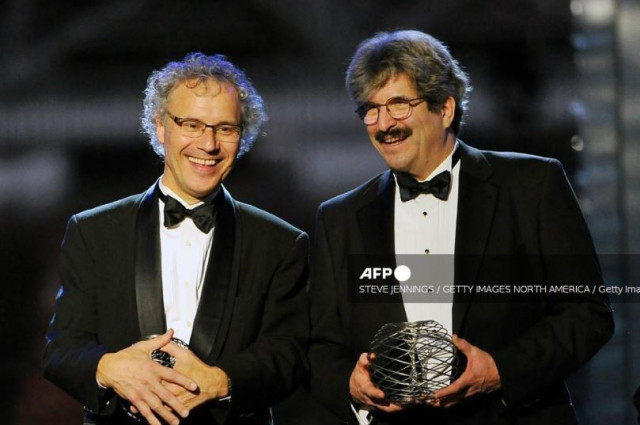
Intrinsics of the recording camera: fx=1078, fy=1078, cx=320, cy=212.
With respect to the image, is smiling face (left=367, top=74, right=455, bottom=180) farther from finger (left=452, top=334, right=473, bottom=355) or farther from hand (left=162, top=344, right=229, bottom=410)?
hand (left=162, top=344, right=229, bottom=410)

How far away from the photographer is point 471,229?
370cm

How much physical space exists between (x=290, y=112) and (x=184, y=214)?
83 centimetres

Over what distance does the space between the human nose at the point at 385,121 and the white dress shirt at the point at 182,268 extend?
0.71 metres

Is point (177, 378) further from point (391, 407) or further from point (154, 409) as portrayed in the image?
point (391, 407)

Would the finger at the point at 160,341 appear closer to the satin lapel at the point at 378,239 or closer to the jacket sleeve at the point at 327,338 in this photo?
the jacket sleeve at the point at 327,338

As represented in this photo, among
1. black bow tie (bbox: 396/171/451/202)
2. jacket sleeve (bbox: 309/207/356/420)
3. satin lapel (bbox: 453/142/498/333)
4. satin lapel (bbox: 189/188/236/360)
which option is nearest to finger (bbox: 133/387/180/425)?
satin lapel (bbox: 189/188/236/360)

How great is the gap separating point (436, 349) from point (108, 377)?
3.49 feet

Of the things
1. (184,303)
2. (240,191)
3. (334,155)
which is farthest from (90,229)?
(334,155)

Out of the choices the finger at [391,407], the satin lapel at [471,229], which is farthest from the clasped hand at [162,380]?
the satin lapel at [471,229]

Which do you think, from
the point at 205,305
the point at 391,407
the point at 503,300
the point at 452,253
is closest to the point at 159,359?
the point at 205,305

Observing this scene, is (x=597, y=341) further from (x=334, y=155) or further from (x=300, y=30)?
(x=300, y=30)

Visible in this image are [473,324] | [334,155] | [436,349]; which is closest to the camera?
[436,349]

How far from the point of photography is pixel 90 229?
3.79 m

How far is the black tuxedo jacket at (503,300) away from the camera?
3543mm
